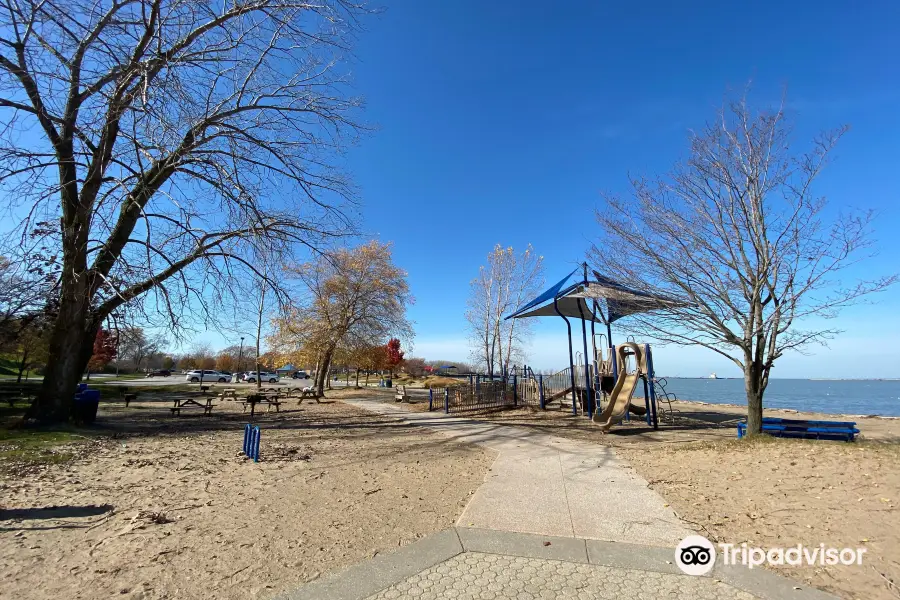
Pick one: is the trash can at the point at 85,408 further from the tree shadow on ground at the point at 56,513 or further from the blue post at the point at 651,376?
the blue post at the point at 651,376

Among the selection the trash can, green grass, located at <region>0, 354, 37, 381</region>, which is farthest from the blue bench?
green grass, located at <region>0, 354, 37, 381</region>

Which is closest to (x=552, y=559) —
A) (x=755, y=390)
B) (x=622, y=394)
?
(x=755, y=390)

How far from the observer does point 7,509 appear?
492cm

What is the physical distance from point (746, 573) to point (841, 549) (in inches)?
42.5

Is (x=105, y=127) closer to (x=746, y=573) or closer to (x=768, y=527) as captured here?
(x=746, y=573)

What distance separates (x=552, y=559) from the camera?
3852 mm

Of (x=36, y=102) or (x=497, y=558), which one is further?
(x=36, y=102)

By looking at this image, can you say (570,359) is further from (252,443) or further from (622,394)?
(252,443)

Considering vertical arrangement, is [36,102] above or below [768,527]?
above

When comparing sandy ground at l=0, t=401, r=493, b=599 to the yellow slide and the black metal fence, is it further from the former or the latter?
the black metal fence

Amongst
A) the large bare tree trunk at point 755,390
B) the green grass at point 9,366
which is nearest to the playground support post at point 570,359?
the large bare tree trunk at point 755,390

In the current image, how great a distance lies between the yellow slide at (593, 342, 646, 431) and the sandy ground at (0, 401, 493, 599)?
16.4 ft

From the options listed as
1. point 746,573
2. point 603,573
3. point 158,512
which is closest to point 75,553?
point 158,512

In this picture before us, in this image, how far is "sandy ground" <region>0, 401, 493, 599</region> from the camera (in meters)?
3.50
